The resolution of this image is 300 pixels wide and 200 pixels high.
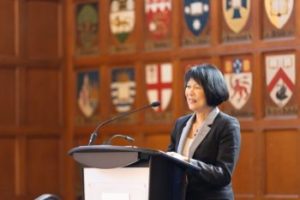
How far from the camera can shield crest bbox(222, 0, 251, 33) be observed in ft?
17.8

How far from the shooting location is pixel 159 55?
5.89m

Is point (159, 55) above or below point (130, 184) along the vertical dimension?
above

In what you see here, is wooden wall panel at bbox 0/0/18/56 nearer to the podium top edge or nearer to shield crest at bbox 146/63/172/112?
shield crest at bbox 146/63/172/112

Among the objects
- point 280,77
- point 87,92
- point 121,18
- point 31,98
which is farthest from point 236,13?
point 31,98

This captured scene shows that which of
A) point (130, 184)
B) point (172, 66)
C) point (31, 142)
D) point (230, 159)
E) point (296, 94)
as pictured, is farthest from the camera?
point (31, 142)

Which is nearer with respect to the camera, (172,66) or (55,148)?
(172,66)

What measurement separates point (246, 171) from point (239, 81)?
0.67 m

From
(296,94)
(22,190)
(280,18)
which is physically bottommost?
(22,190)

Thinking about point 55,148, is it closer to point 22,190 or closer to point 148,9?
point 22,190

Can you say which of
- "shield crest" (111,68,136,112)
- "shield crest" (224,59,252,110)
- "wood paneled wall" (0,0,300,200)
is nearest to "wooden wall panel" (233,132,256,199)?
"wood paneled wall" (0,0,300,200)

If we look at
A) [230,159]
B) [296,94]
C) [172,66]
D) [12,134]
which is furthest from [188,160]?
[12,134]

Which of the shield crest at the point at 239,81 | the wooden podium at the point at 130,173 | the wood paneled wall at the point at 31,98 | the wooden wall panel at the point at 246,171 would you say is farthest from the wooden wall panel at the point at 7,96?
the wooden podium at the point at 130,173

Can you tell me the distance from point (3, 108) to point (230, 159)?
11.4 ft

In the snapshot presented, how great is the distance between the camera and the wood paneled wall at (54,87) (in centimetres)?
578
